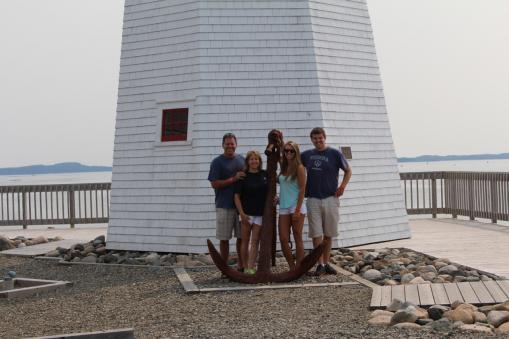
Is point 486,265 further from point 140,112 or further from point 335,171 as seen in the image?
point 140,112

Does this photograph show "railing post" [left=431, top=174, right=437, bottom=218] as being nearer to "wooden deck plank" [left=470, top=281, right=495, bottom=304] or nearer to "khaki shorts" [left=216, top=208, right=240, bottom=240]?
"khaki shorts" [left=216, top=208, right=240, bottom=240]

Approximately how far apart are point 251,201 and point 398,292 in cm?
236

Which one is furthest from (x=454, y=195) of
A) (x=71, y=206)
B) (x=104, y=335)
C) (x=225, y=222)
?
(x=104, y=335)

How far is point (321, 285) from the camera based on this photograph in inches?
378

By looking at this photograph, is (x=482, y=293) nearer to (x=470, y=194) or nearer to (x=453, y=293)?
(x=453, y=293)

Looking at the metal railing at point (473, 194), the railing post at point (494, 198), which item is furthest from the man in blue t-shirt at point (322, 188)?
the railing post at point (494, 198)

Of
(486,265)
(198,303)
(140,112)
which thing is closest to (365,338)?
(198,303)

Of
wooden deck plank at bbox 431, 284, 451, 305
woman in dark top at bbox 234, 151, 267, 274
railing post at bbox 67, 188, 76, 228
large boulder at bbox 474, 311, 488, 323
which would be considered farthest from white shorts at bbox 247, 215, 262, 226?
railing post at bbox 67, 188, 76, 228

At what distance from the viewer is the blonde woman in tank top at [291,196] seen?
992 centimetres

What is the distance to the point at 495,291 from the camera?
8.39 metres

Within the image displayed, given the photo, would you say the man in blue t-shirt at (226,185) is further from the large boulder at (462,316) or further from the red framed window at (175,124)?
the large boulder at (462,316)

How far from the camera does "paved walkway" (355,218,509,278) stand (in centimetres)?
1115

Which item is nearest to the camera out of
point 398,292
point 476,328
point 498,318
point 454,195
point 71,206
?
point 476,328

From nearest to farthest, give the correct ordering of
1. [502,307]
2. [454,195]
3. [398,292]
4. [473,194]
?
[502,307] < [398,292] < [473,194] < [454,195]
